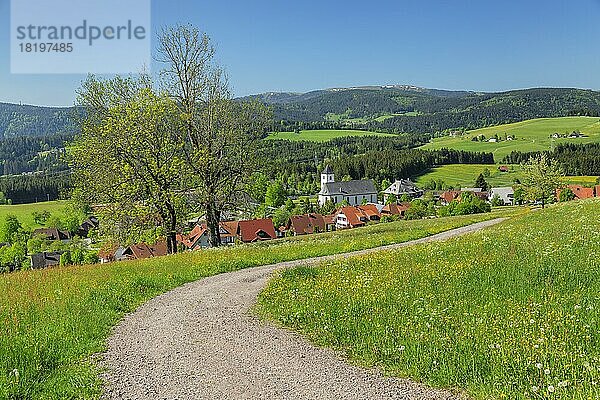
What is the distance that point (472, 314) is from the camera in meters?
10.4

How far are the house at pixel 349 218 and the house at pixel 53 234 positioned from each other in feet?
208

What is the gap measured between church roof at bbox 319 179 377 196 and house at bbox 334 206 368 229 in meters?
46.6

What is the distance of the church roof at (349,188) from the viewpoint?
161 m

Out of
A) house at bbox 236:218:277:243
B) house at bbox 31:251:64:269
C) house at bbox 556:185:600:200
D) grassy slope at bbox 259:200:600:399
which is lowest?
house at bbox 31:251:64:269

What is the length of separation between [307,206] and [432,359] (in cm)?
13173

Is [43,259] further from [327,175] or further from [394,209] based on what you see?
[327,175]

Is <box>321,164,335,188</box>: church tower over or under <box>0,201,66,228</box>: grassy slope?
over

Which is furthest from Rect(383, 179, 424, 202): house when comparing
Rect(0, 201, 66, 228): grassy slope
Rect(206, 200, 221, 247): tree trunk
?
Rect(206, 200, 221, 247): tree trunk

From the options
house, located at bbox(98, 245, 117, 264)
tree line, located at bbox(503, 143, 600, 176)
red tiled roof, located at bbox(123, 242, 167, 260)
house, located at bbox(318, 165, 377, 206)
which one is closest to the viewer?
house, located at bbox(98, 245, 117, 264)

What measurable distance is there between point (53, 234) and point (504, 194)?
114251mm

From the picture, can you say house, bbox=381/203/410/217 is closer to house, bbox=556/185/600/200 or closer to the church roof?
house, bbox=556/185/600/200

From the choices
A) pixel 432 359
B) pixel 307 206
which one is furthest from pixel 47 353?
pixel 307 206

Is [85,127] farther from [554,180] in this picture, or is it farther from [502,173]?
[502,173]

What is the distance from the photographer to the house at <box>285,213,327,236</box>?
9838 centimetres
